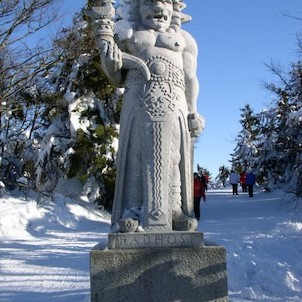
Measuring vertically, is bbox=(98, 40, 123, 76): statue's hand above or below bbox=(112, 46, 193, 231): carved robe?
above

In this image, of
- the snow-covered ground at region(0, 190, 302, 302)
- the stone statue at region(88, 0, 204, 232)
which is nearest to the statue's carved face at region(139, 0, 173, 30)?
the stone statue at region(88, 0, 204, 232)

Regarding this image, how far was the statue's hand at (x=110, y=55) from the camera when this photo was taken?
4.79 meters

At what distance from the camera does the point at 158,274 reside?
4.46 m

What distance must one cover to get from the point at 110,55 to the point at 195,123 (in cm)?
117

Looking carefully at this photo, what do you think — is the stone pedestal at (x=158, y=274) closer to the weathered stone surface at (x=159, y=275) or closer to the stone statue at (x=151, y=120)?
the weathered stone surface at (x=159, y=275)

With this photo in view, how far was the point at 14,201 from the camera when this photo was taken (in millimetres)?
16109

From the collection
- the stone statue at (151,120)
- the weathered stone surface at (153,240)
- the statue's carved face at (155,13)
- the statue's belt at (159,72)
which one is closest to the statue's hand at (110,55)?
the stone statue at (151,120)

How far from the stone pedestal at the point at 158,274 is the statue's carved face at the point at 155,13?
2407 mm

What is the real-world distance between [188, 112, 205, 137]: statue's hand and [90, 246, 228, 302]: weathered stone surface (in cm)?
132

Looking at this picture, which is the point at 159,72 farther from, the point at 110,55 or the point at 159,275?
the point at 159,275

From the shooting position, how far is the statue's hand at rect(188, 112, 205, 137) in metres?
5.16

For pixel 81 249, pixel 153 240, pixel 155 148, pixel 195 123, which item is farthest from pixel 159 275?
pixel 81 249

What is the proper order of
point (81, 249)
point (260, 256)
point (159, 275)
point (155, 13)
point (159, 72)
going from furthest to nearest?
point (81, 249), point (260, 256), point (155, 13), point (159, 72), point (159, 275)

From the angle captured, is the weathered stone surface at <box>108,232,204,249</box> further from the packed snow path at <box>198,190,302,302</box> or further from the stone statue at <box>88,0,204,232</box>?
the packed snow path at <box>198,190,302,302</box>
